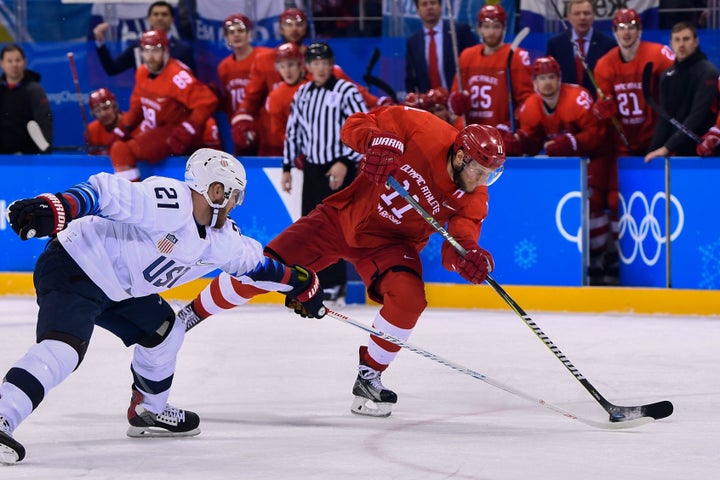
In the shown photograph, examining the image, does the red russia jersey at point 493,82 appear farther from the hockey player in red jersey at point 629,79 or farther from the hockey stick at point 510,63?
the hockey player in red jersey at point 629,79

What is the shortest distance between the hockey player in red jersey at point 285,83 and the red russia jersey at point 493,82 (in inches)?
38.3

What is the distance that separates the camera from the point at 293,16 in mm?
8695

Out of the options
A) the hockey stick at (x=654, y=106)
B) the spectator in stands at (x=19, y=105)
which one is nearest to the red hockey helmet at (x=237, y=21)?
the spectator in stands at (x=19, y=105)

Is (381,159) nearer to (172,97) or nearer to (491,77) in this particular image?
(491,77)

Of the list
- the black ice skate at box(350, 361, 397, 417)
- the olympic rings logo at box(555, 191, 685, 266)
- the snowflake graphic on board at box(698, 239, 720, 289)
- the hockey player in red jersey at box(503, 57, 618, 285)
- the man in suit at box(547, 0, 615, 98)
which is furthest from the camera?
the man in suit at box(547, 0, 615, 98)

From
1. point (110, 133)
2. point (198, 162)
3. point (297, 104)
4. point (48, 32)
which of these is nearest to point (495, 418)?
point (198, 162)

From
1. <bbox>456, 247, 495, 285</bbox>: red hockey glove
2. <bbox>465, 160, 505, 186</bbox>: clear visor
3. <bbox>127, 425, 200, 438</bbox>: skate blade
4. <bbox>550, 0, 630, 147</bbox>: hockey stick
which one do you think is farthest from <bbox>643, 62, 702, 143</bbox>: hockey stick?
<bbox>127, 425, 200, 438</bbox>: skate blade

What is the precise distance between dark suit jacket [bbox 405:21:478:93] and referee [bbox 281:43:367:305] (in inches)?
26.7

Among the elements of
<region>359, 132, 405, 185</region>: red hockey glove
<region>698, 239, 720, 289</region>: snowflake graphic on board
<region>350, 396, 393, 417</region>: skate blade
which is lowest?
<region>698, 239, 720, 289</region>: snowflake graphic on board

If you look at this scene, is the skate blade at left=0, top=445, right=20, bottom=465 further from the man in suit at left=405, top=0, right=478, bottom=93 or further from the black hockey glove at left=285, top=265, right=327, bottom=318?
the man in suit at left=405, top=0, right=478, bottom=93

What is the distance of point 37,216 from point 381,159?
158 centimetres

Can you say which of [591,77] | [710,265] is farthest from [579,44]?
[710,265]

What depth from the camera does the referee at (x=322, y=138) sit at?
7.99m

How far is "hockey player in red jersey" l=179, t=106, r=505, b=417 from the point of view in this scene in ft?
16.6
